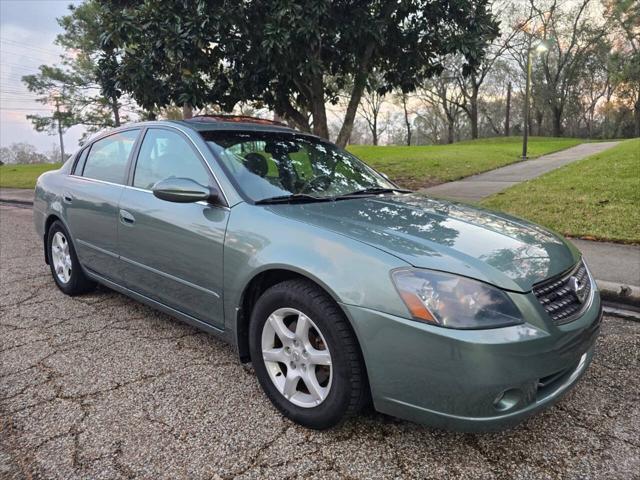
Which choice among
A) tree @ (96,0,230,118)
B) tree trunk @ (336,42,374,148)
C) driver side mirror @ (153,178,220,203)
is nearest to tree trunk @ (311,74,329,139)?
tree trunk @ (336,42,374,148)

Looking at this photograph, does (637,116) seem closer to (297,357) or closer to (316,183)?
(316,183)

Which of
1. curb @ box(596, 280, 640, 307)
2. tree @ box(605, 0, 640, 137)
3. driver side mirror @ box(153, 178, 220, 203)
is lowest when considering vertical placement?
curb @ box(596, 280, 640, 307)

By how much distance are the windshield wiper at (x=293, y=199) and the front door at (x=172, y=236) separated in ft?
0.76

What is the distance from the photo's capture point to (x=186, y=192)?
101 inches

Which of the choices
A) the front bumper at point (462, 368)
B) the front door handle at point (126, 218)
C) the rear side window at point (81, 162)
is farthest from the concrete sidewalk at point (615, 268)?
the rear side window at point (81, 162)

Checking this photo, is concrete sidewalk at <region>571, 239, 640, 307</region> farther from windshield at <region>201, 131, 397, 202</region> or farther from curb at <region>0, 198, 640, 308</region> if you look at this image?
windshield at <region>201, 131, 397, 202</region>

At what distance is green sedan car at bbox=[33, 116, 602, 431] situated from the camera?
71.4 inches

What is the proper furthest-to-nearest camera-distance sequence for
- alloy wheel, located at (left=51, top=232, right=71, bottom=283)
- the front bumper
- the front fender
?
Answer: 1. alloy wheel, located at (left=51, top=232, right=71, bottom=283)
2. the front fender
3. the front bumper

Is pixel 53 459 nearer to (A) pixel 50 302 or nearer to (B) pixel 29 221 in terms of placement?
(A) pixel 50 302

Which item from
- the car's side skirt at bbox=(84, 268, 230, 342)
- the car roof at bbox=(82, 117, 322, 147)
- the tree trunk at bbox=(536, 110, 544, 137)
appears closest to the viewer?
the car's side skirt at bbox=(84, 268, 230, 342)

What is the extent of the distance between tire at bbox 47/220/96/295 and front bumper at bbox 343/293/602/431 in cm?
302

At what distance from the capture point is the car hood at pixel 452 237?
76.4 inches

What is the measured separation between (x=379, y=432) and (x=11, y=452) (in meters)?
1.65

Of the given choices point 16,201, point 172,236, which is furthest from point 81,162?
point 16,201
